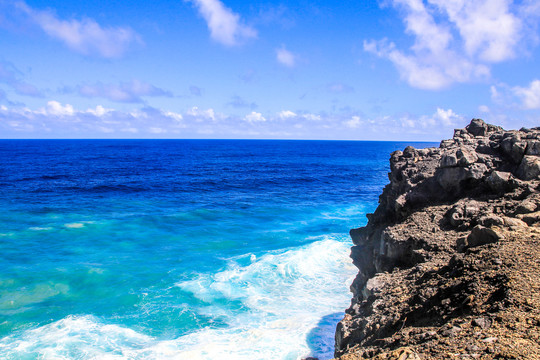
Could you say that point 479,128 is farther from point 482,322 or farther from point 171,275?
point 171,275

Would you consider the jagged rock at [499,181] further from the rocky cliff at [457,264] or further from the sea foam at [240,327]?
the sea foam at [240,327]

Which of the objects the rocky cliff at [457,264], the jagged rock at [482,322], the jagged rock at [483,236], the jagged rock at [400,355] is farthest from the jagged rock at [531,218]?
the jagged rock at [400,355]

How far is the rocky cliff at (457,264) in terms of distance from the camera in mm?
6122

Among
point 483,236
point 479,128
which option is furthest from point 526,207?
point 479,128

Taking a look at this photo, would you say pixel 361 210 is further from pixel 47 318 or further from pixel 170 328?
pixel 47 318

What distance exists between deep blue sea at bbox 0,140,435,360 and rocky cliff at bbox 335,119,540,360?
17.3ft

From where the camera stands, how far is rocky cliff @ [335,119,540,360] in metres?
6.12

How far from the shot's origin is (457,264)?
27.1 ft

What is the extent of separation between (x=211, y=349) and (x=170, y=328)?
2.65 meters

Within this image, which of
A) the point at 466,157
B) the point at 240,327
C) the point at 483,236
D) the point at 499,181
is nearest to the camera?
the point at 483,236

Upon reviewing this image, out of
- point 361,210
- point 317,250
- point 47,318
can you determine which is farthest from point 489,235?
point 361,210

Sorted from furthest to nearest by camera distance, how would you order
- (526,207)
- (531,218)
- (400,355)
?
(526,207) < (531,218) < (400,355)

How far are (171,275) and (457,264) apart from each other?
16.7 metres

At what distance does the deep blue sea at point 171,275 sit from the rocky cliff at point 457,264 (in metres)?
5.27
